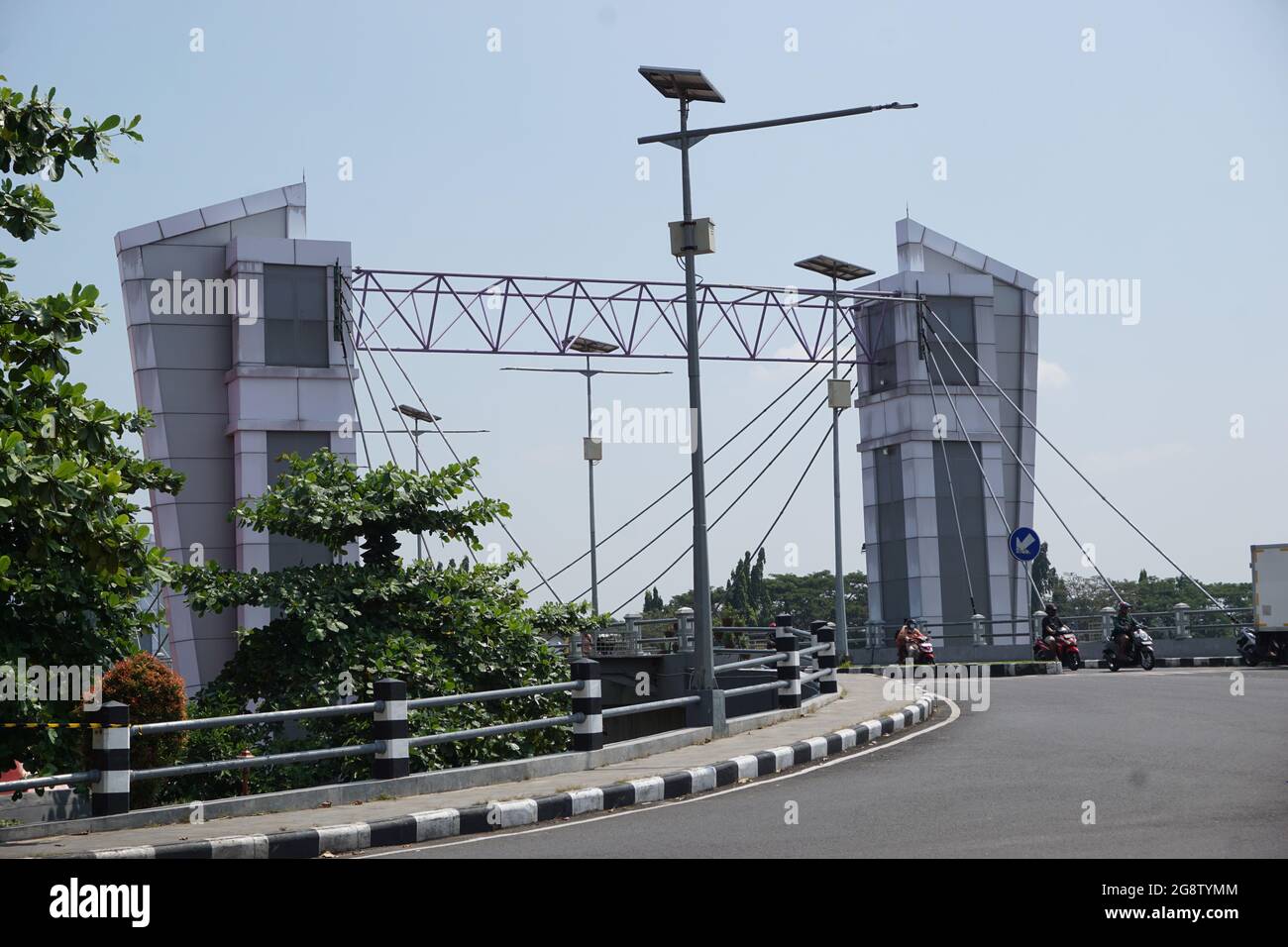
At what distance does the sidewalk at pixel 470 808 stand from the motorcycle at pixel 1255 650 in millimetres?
15788

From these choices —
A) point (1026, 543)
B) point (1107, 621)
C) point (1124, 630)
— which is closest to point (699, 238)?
point (1026, 543)

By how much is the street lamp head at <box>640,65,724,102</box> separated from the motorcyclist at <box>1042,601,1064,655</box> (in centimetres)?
1758

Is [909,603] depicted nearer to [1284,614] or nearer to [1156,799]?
[1284,614]

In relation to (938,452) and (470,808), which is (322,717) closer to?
(470,808)

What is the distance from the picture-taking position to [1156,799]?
10.4 meters

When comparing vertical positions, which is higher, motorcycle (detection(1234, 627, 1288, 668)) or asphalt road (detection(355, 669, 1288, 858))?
asphalt road (detection(355, 669, 1288, 858))

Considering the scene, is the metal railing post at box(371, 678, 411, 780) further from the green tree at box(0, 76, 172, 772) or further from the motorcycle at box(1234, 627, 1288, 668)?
the motorcycle at box(1234, 627, 1288, 668)

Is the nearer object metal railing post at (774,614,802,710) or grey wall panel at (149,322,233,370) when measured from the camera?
metal railing post at (774,614,802,710)

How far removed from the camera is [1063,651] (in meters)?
31.3

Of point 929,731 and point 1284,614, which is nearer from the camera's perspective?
point 929,731

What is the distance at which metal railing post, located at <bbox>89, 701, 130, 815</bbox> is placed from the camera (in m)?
11.1

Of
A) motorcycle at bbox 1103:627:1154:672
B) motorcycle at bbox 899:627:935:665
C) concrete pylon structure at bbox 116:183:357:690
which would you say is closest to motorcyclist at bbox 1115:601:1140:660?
motorcycle at bbox 1103:627:1154:672

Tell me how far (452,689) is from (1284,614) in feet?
62.4
